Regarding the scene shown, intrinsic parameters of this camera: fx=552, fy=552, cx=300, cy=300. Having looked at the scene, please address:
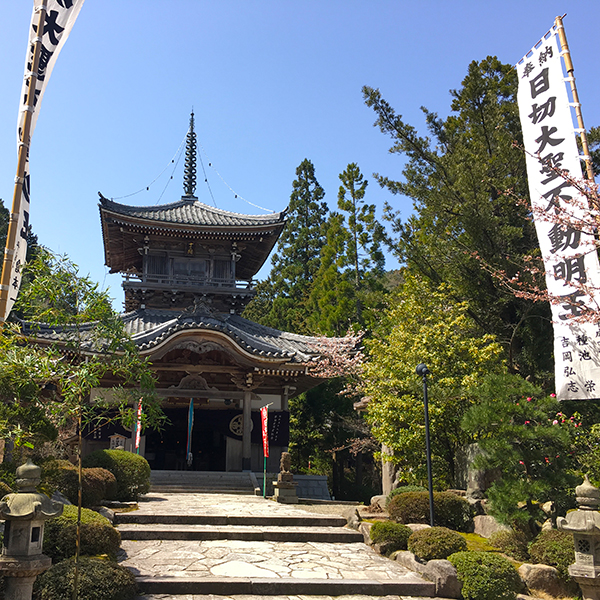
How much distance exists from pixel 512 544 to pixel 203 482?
395 inches

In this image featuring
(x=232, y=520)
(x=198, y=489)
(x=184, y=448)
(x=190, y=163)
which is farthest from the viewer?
(x=190, y=163)

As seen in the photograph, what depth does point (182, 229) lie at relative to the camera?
2255cm

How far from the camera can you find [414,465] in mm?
12773

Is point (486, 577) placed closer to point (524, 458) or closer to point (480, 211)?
point (524, 458)

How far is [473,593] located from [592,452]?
350 cm

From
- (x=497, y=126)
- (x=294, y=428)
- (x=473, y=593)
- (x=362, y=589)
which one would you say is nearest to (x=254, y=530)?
(x=362, y=589)

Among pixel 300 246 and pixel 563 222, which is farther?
pixel 300 246

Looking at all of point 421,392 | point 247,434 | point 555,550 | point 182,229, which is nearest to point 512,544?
point 555,550

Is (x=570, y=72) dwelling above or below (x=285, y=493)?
above

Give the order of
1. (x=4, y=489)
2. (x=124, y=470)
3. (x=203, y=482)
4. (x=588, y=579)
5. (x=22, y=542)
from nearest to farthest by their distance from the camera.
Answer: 1. (x=22, y=542)
2. (x=588, y=579)
3. (x=4, y=489)
4. (x=124, y=470)
5. (x=203, y=482)

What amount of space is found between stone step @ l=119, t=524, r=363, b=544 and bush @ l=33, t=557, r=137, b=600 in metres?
3.14

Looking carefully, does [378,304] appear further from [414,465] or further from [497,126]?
[414,465]

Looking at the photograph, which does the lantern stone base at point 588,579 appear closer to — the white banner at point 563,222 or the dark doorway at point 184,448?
the white banner at point 563,222

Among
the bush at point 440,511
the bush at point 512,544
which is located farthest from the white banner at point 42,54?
the bush at point 512,544
